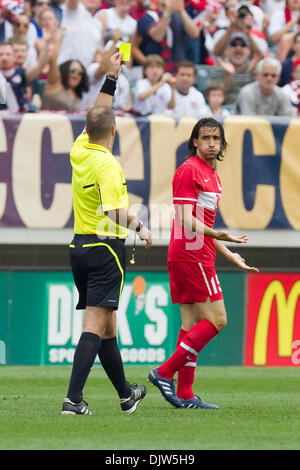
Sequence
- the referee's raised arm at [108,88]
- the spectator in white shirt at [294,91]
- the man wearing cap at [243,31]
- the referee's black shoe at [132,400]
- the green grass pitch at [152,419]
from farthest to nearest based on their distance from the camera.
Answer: the man wearing cap at [243,31] → the spectator in white shirt at [294,91] → the referee's raised arm at [108,88] → the referee's black shoe at [132,400] → the green grass pitch at [152,419]

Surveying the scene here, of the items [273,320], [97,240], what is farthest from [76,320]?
[97,240]

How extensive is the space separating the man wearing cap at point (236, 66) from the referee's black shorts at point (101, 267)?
914 cm

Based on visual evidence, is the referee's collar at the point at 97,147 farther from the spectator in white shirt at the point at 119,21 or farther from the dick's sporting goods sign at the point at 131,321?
the spectator in white shirt at the point at 119,21

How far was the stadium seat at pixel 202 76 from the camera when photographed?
52.2 feet

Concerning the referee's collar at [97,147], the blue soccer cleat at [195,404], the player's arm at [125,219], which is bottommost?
the blue soccer cleat at [195,404]

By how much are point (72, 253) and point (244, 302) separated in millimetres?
6002

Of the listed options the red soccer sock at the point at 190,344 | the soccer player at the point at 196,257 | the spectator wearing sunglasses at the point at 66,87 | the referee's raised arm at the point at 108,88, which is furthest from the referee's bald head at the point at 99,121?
the spectator wearing sunglasses at the point at 66,87

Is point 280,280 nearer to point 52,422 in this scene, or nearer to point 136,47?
→ point 136,47

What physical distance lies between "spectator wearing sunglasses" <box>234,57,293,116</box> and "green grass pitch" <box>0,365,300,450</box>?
14.0ft

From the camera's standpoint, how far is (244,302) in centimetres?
1298

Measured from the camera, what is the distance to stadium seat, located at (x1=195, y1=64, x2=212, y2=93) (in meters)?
15.9

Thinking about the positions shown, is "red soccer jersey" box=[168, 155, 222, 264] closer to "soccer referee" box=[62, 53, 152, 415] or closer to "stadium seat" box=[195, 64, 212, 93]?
"soccer referee" box=[62, 53, 152, 415]
